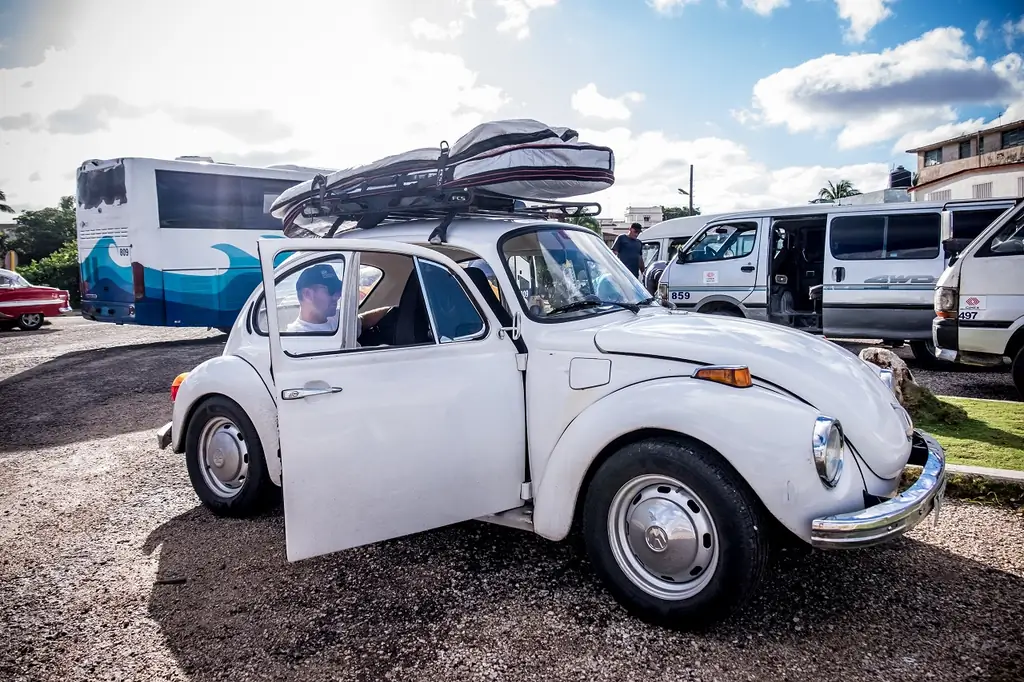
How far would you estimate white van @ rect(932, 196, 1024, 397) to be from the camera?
706 cm

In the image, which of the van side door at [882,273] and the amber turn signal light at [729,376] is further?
the van side door at [882,273]

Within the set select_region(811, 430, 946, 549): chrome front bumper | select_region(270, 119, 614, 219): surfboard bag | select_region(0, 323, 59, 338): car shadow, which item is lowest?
select_region(0, 323, 59, 338): car shadow

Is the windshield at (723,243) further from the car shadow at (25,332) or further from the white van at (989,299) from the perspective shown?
the car shadow at (25,332)

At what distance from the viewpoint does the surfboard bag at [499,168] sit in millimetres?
3646

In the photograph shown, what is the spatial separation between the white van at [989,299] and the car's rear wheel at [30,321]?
1964cm

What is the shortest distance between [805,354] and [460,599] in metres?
2.02

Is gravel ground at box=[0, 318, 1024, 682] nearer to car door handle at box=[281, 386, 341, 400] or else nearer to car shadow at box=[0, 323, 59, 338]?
car door handle at box=[281, 386, 341, 400]

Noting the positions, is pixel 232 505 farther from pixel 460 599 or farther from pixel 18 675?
pixel 460 599

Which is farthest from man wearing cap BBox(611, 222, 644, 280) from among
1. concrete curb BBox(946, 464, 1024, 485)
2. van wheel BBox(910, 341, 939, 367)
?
concrete curb BBox(946, 464, 1024, 485)

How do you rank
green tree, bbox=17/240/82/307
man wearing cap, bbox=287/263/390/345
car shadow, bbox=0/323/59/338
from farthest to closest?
green tree, bbox=17/240/82/307 → car shadow, bbox=0/323/59/338 → man wearing cap, bbox=287/263/390/345

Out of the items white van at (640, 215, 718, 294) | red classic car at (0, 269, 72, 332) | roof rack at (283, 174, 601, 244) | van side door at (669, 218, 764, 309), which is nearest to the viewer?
roof rack at (283, 174, 601, 244)

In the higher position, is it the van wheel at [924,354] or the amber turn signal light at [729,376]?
the amber turn signal light at [729,376]

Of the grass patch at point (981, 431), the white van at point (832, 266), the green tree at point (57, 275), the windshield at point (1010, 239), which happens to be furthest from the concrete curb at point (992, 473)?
the green tree at point (57, 275)

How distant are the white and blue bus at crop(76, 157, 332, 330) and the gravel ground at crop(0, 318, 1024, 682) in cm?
862
